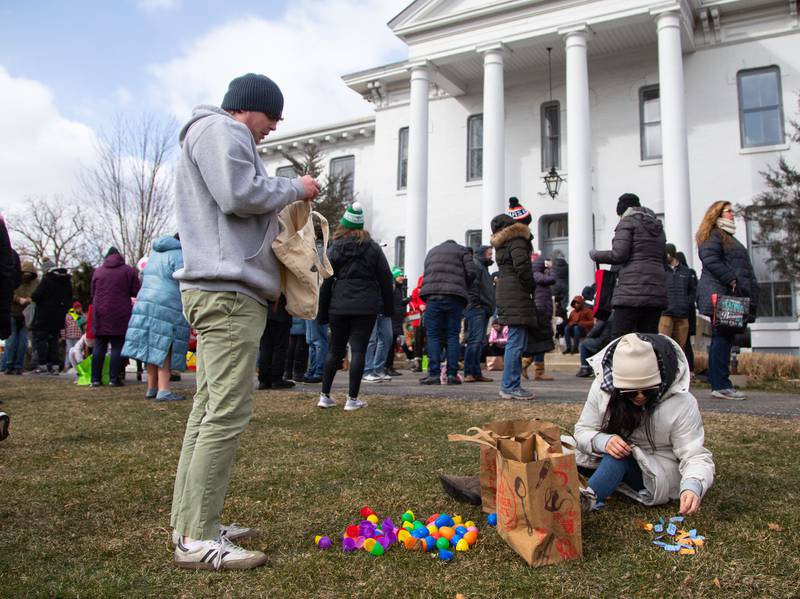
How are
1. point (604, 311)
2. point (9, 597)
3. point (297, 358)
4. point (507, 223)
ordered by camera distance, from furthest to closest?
point (297, 358) < point (604, 311) < point (507, 223) < point (9, 597)

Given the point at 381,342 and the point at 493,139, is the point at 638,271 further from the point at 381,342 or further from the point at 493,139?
the point at 493,139

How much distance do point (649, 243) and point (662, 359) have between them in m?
3.62

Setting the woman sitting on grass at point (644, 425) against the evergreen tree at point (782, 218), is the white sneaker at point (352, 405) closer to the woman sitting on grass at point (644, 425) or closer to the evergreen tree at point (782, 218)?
the woman sitting on grass at point (644, 425)

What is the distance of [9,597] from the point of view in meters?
2.39

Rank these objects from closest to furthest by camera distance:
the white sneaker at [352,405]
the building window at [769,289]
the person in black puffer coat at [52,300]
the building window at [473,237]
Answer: the white sneaker at [352,405]
the person in black puffer coat at [52,300]
the building window at [769,289]
the building window at [473,237]

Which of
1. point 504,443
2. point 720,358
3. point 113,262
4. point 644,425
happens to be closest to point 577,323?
point 720,358

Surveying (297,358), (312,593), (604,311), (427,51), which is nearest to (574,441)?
(312,593)

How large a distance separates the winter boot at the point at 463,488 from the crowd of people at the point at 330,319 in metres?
0.56

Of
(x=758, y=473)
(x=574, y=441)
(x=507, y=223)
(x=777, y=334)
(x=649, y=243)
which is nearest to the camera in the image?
(x=574, y=441)

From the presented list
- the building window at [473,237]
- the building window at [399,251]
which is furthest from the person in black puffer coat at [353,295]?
the building window at [399,251]

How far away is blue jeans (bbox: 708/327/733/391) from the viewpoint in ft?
23.7

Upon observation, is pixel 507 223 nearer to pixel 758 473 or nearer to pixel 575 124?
pixel 758 473

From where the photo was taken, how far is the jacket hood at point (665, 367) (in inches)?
128

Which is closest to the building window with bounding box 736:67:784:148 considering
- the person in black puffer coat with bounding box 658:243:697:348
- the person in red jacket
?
the person in red jacket
